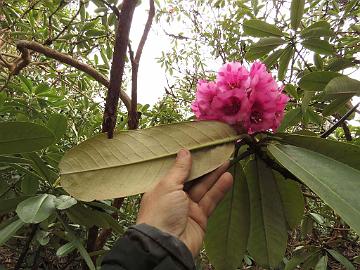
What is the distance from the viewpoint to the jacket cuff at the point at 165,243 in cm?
55

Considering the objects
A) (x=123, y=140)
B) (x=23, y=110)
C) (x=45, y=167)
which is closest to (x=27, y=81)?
(x=23, y=110)

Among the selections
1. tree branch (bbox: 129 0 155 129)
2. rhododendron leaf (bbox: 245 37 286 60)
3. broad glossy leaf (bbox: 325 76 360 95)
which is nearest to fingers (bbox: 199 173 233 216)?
broad glossy leaf (bbox: 325 76 360 95)

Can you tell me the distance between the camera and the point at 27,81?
156cm

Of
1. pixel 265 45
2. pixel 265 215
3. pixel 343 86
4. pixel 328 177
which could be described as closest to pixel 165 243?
pixel 328 177

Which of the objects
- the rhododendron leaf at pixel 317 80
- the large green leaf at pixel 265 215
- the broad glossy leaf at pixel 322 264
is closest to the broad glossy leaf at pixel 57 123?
the large green leaf at pixel 265 215

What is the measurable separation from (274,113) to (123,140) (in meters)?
0.30

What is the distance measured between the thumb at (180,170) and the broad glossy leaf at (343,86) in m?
0.40

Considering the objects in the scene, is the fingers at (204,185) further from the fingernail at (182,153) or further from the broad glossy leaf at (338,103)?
the broad glossy leaf at (338,103)

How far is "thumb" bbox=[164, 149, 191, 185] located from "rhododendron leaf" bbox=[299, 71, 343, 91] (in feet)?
1.42

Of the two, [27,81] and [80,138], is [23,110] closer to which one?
[27,81]

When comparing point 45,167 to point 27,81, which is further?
point 27,81

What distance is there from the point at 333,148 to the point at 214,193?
8.7 inches

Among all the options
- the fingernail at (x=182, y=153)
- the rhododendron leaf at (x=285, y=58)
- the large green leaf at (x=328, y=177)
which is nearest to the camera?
the large green leaf at (x=328, y=177)

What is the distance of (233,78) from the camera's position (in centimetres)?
76
